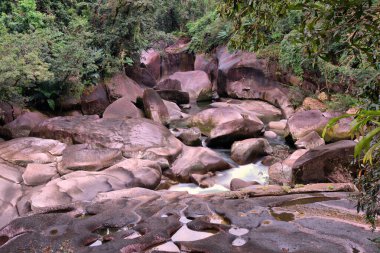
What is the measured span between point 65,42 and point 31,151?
504 centimetres

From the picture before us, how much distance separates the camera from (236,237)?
16.5 feet

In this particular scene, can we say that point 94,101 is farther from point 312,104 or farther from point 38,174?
point 312,104

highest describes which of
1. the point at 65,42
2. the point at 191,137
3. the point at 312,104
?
the point at 65,42

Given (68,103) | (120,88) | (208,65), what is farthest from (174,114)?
(208,65)

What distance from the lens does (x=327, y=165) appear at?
25.4ft

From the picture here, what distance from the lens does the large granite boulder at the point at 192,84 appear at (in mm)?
18234

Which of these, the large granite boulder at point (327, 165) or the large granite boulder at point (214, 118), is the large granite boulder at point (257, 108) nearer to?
the large granite boulder at point (214, 118)

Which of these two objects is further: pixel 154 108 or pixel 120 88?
pixel 120 88

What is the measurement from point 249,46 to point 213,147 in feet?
27.5

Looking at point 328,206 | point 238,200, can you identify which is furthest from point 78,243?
point 328,206

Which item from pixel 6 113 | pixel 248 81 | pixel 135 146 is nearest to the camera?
pixel 135 146

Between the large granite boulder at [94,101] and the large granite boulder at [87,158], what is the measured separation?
3883 mm

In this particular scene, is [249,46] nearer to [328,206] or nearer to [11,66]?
[328,206]

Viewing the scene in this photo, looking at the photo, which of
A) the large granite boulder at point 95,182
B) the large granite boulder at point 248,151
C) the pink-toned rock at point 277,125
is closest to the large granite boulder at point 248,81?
the pink-toned rock at point 277,125
